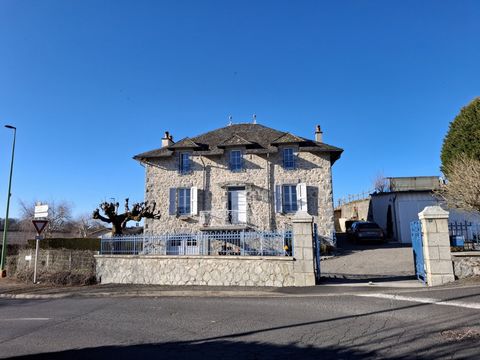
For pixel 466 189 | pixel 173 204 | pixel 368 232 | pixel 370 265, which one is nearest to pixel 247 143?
pixel 173 204

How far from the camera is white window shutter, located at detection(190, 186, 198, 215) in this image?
23.4 meters

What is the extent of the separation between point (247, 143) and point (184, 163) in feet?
14.6

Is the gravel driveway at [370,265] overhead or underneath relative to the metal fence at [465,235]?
underneath

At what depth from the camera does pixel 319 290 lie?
10.1 meters

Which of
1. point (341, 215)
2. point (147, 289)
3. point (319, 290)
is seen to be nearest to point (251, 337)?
point (319, 290)

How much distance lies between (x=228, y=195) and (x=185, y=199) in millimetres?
2800

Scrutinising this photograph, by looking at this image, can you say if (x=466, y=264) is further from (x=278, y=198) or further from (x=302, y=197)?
(x=278, y=198)

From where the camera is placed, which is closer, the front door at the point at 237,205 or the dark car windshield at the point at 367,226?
the front door at the point at 237,205

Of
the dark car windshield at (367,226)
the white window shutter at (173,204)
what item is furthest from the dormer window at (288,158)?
the white window shutter at (173,204)

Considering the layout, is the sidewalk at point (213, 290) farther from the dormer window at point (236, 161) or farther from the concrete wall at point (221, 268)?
the dormer window at point (236, 161)

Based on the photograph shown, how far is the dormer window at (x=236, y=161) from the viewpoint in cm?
2398

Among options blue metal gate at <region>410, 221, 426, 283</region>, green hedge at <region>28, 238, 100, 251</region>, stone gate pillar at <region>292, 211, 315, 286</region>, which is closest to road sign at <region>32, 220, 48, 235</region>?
green hedge at <region>28, 238, 100, 251</region>

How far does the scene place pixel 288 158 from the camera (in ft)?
78.3

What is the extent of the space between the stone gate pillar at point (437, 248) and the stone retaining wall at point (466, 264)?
0.27 m
